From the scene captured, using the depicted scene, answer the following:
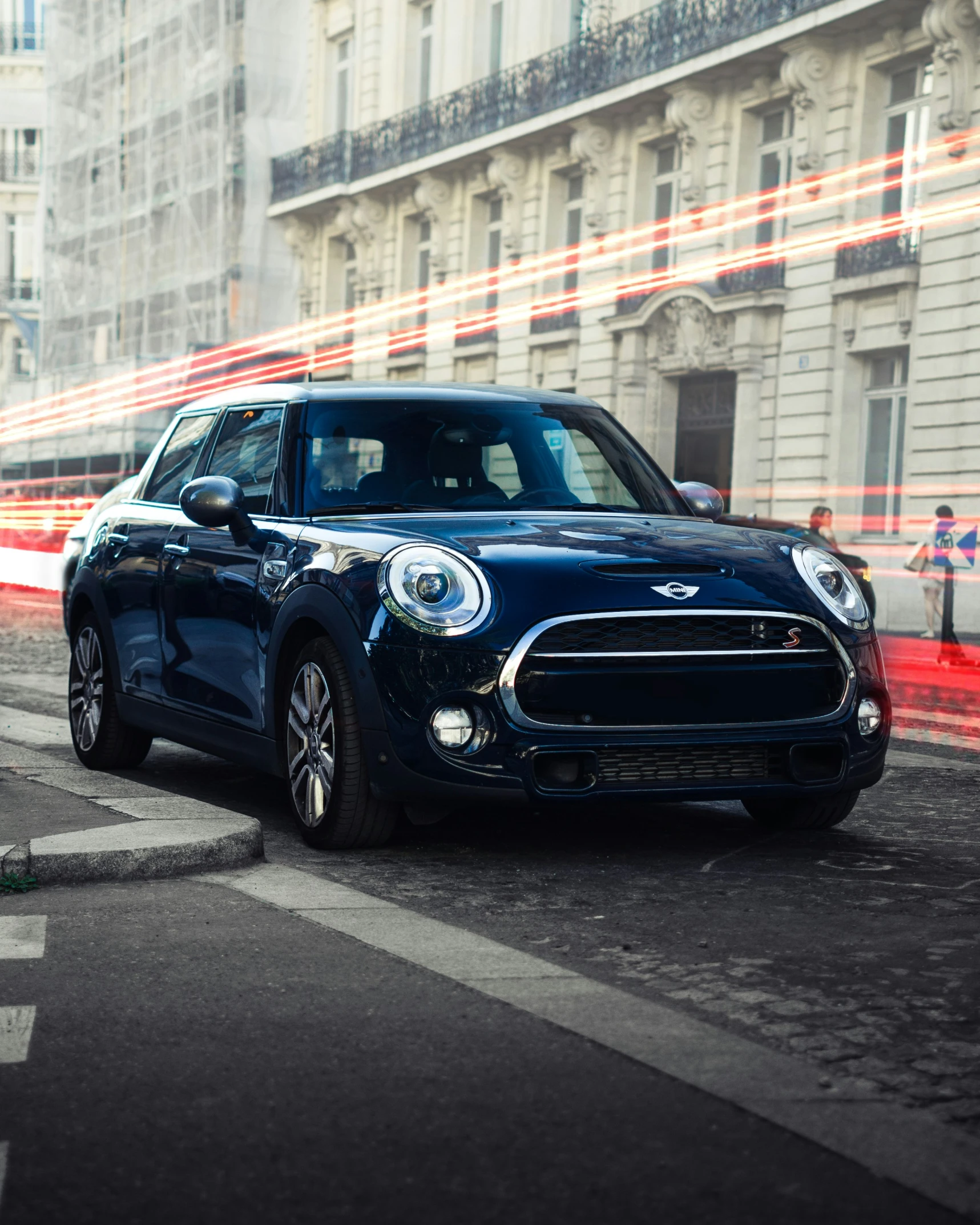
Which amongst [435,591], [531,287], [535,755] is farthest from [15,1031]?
[531,287]

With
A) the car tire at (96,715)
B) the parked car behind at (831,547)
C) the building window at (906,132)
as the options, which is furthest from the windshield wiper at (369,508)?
the building window at (906,132)

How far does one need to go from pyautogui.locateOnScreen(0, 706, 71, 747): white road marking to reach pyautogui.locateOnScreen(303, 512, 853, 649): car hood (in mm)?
3355

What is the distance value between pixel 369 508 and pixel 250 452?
0.82 m

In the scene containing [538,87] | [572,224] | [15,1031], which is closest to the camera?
[15,1031]

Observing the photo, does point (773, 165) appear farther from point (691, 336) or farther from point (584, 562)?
point (584, 562)

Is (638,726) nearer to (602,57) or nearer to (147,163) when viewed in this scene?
(602,57)

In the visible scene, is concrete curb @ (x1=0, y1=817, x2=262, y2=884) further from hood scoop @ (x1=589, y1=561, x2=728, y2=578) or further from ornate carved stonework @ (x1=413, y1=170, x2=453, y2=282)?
ornate carved stonework @ (x1=413, y1=170, x2=453, y2=282)

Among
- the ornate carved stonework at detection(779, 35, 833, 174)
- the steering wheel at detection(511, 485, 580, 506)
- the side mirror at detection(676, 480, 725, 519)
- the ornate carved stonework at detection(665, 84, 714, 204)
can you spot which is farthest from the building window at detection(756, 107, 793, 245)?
the steering wheel at detection(511, 485, 580, 506)

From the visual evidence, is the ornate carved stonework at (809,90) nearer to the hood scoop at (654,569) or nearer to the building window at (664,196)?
the building window at (664,196)

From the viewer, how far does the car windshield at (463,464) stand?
6.48m

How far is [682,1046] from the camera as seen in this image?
11.9ft

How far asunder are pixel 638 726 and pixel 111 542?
3237mm

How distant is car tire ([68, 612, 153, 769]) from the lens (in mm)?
7855

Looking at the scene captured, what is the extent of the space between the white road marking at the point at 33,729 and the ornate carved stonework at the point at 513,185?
24.3 meters
